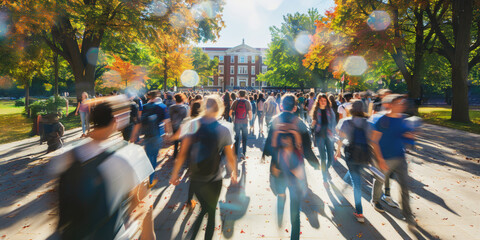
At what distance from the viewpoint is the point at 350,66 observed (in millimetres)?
16953

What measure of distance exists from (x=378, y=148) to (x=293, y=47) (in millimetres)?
32509

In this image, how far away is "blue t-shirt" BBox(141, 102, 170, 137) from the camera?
4.66 metres

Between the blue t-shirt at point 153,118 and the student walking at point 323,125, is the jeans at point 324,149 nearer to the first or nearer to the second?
the student walking at point 323,125

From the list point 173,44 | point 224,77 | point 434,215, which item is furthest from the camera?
point 224,77

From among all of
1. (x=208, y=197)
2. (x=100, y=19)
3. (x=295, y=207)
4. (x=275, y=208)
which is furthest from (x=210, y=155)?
(x=100, y=19)

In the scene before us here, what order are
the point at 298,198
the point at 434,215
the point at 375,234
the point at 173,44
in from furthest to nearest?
the point at 173,44 < the point at 434,215 < the point at 375,234 < the point at 298,198

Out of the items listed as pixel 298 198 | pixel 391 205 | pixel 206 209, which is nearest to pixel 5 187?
pixel 206 209

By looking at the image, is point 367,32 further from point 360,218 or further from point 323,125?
point 360,218

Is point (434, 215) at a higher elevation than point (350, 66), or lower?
lower

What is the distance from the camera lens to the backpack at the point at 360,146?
343 centimetres

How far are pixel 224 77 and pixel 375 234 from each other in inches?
2427

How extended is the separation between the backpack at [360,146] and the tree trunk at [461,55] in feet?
52.0

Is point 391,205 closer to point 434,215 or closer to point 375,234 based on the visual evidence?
point 434,215

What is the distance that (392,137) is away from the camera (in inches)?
132
